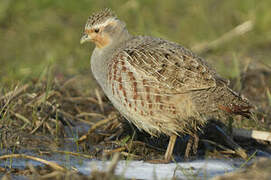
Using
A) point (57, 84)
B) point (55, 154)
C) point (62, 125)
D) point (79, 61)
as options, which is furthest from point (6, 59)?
point (55, 154)

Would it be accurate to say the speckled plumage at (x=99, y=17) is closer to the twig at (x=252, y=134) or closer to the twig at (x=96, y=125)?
the twig at (x=96, y=125)

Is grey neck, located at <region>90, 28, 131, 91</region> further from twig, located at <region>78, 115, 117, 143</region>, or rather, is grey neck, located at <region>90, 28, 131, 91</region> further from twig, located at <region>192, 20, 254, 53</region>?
twig, located at <region>192, 20, 254, 53</region>

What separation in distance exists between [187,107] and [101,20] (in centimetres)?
132

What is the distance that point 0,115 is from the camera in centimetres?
479

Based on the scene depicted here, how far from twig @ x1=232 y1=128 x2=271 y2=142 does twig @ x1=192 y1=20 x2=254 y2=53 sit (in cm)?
292

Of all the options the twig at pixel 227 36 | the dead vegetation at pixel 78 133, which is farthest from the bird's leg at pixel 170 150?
the twig at pixel 227 36

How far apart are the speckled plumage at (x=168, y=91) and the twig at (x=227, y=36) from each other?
3.31 meters

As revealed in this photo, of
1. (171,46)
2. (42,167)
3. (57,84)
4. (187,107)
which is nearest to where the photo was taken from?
(42,167)

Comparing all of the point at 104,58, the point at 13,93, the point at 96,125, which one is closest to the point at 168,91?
the point at 104,58

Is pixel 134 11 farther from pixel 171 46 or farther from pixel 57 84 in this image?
pixel 171 46

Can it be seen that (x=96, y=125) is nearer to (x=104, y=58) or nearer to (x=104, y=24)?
(x=104, y=58)

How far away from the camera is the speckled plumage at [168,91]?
4.34 m

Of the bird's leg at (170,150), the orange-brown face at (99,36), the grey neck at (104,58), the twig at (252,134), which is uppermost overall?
the orange-brown face at (99,36)

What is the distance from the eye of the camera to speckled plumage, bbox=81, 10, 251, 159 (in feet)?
14.2
